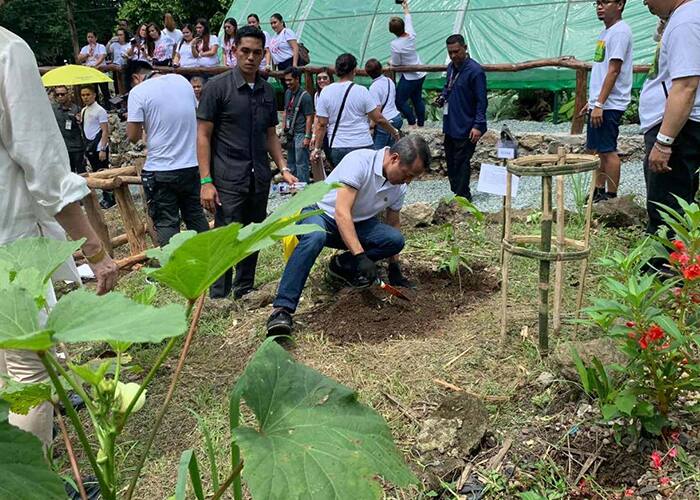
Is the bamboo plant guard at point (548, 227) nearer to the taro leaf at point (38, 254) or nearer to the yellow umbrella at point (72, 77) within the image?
the taro leaf at point (38, 254)

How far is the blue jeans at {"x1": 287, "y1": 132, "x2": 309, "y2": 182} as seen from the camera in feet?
28.4

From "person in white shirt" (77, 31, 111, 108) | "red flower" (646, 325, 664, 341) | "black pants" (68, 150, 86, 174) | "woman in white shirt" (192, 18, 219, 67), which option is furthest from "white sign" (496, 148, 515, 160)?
"person in white shirt" (77, 31, 111, 108)

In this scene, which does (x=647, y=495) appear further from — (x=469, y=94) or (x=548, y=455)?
(x=469, y=94)

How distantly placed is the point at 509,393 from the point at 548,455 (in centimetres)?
51

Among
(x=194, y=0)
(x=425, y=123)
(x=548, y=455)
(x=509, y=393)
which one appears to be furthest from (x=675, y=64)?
(x=194, y=0)

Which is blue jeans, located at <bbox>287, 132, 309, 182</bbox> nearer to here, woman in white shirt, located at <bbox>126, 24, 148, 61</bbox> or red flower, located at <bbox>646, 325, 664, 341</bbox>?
red flower, located at <bbox>646, 325, 664, 341</bbox>

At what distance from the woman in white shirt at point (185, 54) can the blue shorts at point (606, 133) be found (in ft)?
30.0

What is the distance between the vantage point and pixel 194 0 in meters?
23.7

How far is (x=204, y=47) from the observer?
13.0 meters

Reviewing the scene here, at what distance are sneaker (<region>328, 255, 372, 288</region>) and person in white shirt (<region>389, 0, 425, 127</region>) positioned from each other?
579 cm

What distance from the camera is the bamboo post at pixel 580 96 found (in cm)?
864

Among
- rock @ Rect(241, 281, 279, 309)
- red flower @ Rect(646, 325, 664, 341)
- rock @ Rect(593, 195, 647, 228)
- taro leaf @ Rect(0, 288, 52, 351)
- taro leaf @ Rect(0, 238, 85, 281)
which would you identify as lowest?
rock @ Rect(593, 195, 647, 228)

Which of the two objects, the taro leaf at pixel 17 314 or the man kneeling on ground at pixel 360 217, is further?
the man kneeling on ground at pixel 360 217

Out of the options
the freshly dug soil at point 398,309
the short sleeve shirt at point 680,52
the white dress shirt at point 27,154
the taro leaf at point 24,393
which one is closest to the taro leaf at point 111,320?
the taro leaf at point 24,393
